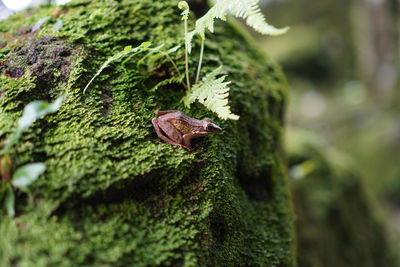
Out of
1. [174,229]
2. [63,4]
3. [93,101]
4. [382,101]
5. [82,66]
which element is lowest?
[382,101]

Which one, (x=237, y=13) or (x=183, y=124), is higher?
(x=237, y=13)

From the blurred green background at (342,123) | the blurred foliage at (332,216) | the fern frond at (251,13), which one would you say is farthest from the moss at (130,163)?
the blurred green background at (342,123)

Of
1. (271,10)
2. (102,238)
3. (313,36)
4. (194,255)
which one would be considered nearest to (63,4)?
(102,238)

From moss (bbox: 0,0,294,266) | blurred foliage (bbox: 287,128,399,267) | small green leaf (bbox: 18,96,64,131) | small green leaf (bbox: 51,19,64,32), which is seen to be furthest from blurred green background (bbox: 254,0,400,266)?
small green leaf (bbox: 51,19,64,32)

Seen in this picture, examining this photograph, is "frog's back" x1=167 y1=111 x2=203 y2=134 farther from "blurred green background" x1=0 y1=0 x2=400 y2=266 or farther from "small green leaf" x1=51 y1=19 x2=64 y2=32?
"blurred green background" x1=0 y1=0 x2=400 y2=266

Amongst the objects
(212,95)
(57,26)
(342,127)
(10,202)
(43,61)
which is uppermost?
(57,26)

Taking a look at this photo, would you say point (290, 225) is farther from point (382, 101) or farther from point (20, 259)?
point (382, 101)

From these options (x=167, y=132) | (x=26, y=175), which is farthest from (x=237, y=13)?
(x=26, y=175)

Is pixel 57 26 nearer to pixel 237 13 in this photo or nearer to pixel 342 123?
pixel 237 13
